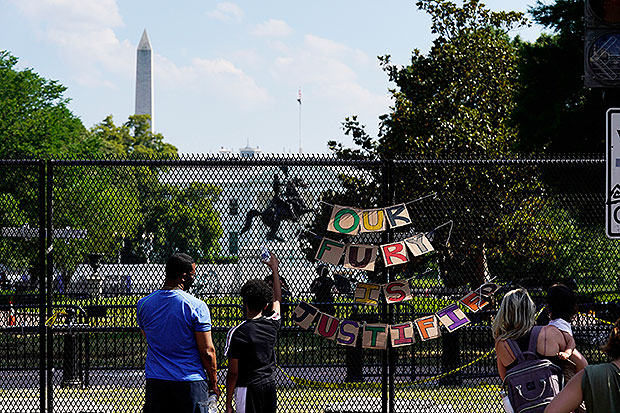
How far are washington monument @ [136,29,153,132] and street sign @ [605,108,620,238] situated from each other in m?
97.5

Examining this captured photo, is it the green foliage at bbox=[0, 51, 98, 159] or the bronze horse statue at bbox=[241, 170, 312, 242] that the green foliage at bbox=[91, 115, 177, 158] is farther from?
the bronze horse statue at bbox=[241, 170, 312, 242]

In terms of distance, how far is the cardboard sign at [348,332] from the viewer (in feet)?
23.6

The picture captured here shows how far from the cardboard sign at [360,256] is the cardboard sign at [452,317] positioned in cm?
86

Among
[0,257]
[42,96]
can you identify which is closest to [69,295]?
[0,257]

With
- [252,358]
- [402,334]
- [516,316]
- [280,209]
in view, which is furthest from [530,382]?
[280,209]

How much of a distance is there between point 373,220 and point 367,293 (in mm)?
714

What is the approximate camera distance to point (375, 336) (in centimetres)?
720

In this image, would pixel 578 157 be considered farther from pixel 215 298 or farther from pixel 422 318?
pixel 215 298

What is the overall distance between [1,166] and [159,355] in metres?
Result: 3.20

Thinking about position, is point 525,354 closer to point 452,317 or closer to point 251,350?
point 251,350

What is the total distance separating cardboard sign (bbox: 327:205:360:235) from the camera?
725 cm

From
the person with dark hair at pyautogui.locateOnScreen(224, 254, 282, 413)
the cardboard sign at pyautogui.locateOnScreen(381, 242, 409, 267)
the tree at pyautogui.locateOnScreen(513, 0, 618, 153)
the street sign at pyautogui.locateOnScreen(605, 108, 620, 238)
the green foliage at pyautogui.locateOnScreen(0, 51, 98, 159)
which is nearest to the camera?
the street sign at pyautogui.locateOnScreen(605, 108, 620, 238)

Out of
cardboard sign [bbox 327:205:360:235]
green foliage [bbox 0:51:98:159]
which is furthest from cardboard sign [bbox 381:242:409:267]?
green foliage [bbox 0:51:98:159]

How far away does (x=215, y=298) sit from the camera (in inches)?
295
